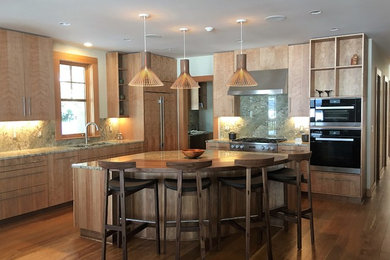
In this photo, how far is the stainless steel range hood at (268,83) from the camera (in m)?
6.22

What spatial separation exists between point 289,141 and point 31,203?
4.33 m

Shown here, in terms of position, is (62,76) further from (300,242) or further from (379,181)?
(379,181)

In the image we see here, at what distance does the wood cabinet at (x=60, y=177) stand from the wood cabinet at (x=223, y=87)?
291 centimetres

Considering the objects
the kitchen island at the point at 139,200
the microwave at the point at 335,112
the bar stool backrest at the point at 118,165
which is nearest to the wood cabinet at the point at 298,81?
Result: the microwave at the point at 335,112

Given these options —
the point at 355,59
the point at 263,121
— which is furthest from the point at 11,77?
the point at 355,59

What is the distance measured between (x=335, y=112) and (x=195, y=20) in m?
2.74

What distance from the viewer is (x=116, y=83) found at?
6.93 m

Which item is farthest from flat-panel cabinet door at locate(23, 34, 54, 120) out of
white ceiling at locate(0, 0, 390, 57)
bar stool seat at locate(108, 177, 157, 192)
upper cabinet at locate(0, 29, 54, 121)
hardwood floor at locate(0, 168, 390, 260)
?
bar stool seat at locate(108, 177, 157, 192)

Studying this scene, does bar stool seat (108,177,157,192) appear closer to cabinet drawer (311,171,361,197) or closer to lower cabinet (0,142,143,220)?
lower cabinet (0,142,143,220)

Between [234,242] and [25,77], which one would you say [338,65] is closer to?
[234,242]

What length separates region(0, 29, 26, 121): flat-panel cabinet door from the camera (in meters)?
4.91

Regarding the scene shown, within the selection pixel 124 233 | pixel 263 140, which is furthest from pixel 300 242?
pixel 263 140

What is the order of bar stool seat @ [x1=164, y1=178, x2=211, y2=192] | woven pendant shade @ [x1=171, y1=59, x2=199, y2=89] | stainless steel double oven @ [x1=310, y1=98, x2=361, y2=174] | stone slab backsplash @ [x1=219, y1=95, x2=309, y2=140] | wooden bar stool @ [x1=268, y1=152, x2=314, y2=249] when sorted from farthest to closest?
1. stone slab backsplash @ [x1=219, y1=95, x2=309, y2=140]
2. stainless steel double oven @ [x1=310, y1=98, x2=361, y2=174]
3. woven pendant shade @ [x1=171, y1=59, x2=199, y2=89]
4. wooden bar stool @ [x1=268, y1=152, x2=314, y2=249]
5. bar stool seat @ [x1=164, y1=178, x2=211, y2=192]

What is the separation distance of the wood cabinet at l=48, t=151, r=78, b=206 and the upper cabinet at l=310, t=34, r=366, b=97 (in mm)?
4152
